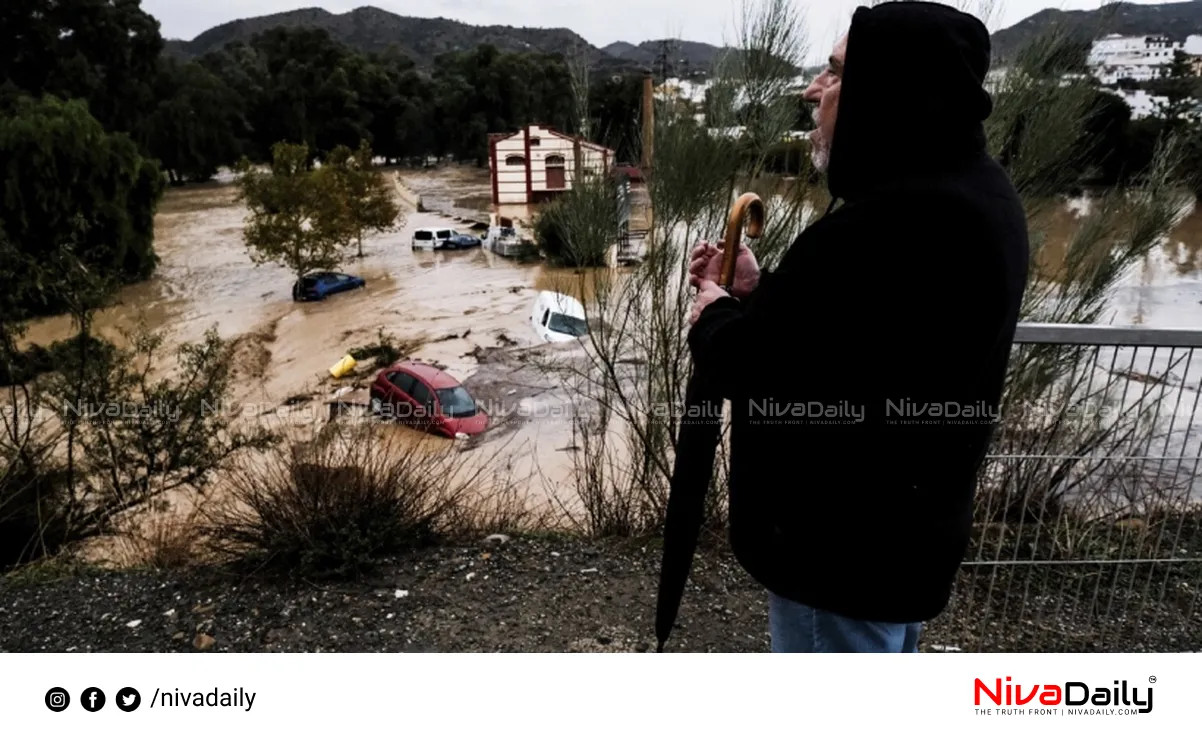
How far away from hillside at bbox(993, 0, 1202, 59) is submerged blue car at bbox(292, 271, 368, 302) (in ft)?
53.1

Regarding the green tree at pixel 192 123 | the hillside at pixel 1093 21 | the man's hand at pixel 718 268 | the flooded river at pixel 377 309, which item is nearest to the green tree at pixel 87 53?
the green tree at pixel 192 123

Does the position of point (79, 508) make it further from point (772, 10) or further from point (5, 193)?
point (5, 193)

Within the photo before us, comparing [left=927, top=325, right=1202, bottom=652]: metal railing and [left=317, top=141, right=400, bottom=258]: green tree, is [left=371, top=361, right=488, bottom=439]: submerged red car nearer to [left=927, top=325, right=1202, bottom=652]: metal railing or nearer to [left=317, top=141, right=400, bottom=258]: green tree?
[left=927, top=325, right=1202, bottom=652]: metal railing

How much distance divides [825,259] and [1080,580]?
5.78 feet

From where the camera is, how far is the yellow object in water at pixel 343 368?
1223 cm

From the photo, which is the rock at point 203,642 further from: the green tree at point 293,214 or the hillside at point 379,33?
the hillside at point 379,33

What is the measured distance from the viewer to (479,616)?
231 centimetres

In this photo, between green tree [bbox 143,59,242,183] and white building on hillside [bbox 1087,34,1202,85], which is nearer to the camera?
white building on hillside [bbox 1087,34,1202,85]

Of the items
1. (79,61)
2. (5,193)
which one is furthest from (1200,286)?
(79,61)

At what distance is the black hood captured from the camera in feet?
3.29

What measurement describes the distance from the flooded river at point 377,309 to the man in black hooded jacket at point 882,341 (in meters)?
5.78
